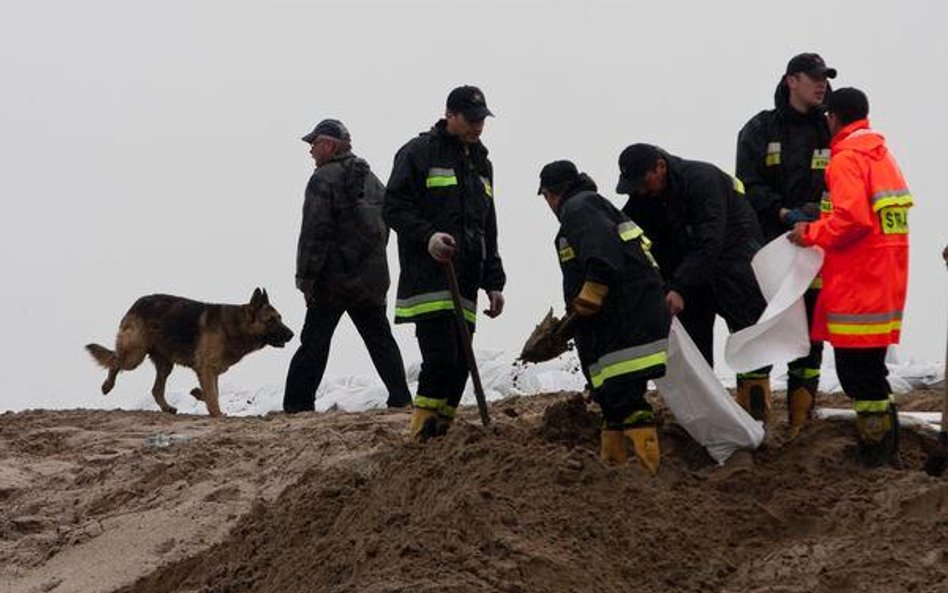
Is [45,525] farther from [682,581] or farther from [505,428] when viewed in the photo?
[682,581]

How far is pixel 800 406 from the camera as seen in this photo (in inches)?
304

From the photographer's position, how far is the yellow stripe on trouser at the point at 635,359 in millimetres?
6711

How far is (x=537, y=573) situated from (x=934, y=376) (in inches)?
237

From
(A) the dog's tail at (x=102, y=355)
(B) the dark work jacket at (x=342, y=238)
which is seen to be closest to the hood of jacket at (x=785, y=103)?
(B) the dark work jacket at (x=342, y=238)

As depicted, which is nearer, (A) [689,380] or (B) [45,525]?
(A) [689,380]

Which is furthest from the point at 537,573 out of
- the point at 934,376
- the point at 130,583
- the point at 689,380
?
the point at 934,376

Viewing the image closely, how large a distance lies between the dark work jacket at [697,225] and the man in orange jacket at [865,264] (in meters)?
0.52

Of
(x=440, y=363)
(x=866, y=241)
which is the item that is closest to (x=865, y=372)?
(x=866, y=241)

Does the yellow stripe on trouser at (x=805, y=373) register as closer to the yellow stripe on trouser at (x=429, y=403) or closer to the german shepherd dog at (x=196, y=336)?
the yellow stripe on trouser at (x=429, y=403)

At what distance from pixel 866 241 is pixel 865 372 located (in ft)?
1.91

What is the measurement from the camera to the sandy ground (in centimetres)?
562

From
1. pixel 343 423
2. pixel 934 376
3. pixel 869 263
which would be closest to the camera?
pixel 869 263

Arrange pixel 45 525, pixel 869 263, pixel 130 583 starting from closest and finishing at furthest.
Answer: pixel 869 263 < pixel 130 583 < pixel 45 525

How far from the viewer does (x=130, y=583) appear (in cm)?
722
